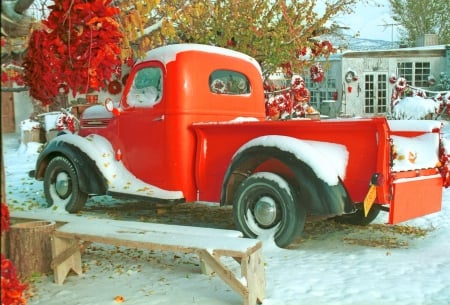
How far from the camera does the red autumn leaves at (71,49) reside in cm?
301

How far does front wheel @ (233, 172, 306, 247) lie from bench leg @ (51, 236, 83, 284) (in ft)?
5.67

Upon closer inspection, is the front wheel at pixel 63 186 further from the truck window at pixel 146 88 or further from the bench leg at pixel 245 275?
the bench leg at pixel 245 275

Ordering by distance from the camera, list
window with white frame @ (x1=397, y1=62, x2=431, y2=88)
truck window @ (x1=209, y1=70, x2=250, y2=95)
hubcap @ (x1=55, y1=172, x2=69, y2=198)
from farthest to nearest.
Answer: window with white frame @ (x1=397, y1=62, x2=431, y2=88), hubcap @ (x1=55, y1=172, x2=69, y2=198), truck window @ (x1=209, y1=70, x2=250, y2=95)

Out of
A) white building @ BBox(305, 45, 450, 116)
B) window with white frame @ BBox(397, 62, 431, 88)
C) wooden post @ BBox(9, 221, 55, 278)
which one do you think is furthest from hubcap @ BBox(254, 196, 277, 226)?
window with white frame @ BBox(397, 62, 431, 88)

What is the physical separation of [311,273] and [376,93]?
73.7 feet

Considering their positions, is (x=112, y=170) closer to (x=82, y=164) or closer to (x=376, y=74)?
(x=82, y=164)

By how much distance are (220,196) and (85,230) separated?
6.14 feet

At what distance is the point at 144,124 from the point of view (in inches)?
269

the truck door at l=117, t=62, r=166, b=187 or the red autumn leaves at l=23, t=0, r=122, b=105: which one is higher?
the red autumn leaves at l=23, t=0, r=122, b=105

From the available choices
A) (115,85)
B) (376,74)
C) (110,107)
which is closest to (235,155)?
(110,107)

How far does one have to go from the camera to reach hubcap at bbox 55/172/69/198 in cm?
761

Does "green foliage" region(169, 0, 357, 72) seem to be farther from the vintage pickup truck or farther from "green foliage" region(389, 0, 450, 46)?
"green foliage" region(389, 0, 450, 46)

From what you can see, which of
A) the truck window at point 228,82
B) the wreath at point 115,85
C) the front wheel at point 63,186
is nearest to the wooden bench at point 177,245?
the front wheel at point 63,186

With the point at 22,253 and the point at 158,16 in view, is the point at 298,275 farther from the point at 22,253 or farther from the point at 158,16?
the point at 158,16
